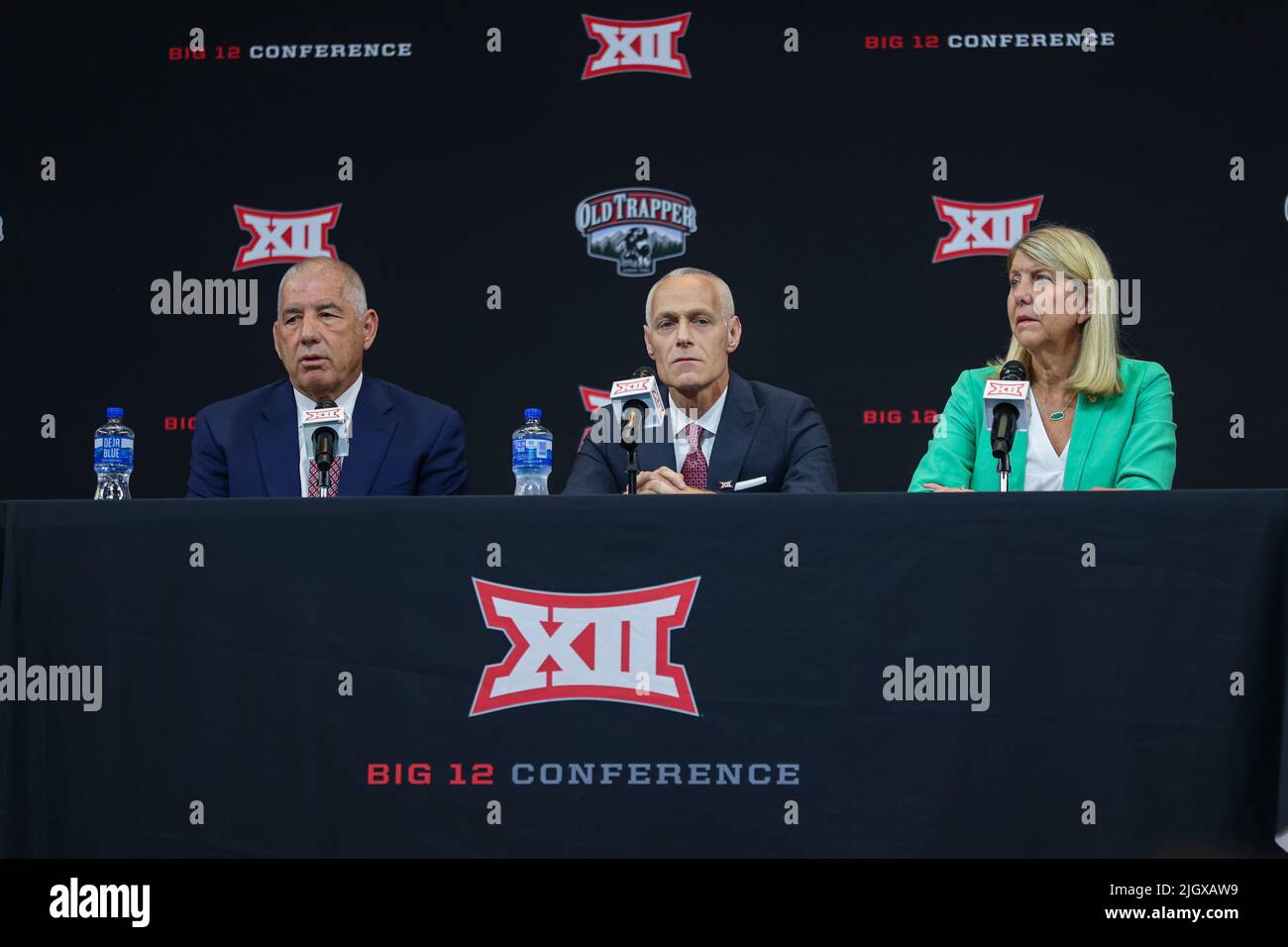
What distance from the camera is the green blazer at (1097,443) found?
3.20m

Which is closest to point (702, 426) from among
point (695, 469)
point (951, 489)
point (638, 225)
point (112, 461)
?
point (695, 469)

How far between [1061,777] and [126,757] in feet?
5.40

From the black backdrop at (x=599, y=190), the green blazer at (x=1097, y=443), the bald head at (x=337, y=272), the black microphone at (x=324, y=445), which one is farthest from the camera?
the black backdrop at (x=599, y=190)

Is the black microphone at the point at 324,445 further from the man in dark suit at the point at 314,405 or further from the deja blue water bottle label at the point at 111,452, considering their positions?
the deja blue water bottle label at the point at 111,452

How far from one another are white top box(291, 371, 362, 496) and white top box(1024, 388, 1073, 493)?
161cm

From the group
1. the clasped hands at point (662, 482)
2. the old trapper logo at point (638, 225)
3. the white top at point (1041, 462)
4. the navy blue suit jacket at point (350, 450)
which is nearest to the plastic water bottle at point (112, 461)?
the navy blue suit jacket at point (350, 450)

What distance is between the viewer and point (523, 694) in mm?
2516

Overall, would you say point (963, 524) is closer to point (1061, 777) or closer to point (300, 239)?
point (1061, 777)

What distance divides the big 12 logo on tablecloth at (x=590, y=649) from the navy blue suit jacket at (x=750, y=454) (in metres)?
0.82

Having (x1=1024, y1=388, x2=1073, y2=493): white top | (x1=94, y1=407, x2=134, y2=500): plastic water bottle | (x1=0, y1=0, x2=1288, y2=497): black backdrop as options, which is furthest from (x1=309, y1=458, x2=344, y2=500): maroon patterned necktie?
(x1=1024, y1=388, x2=1073, y2=493): white top

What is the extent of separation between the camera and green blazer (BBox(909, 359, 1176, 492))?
10.5ft

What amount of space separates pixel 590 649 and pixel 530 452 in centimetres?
84
